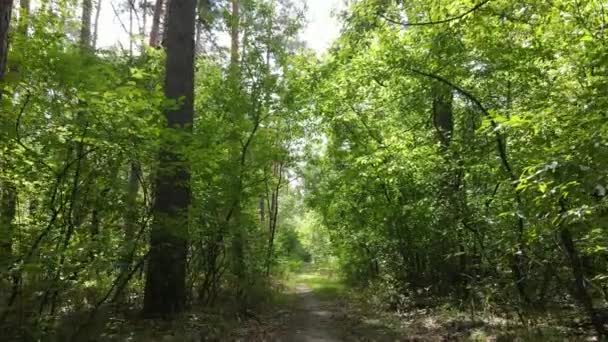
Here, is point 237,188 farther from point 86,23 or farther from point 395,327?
point 86,23

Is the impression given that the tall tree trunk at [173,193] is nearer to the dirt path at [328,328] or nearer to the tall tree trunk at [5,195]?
the tall tree trunk at [5,195]

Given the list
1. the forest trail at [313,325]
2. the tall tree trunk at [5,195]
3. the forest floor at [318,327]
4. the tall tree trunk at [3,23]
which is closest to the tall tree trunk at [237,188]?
the forest floor at [318,327]

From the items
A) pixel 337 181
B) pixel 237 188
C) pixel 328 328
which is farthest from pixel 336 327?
pixel 337 181

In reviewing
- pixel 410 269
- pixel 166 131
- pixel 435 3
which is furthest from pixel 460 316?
pixel 166 131

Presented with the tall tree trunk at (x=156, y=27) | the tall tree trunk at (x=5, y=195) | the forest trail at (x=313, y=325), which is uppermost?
the tall tree trunk at (x=156, y=27)

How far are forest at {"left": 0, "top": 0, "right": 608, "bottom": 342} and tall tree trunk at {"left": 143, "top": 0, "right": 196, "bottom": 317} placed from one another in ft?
0.13

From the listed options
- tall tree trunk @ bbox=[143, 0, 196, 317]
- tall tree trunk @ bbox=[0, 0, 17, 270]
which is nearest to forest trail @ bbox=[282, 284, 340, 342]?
tall tree trunk @ bbox=[143, 0, 196, 317]

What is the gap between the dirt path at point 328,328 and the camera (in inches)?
322

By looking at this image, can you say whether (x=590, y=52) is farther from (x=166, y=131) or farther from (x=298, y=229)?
(x=298, y=229)

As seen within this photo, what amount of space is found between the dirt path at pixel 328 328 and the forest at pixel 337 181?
9 cm

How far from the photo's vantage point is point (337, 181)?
49.1ft

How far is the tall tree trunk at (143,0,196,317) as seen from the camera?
21.6 ft

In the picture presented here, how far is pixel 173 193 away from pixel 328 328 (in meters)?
4.84

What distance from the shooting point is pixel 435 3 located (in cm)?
566
